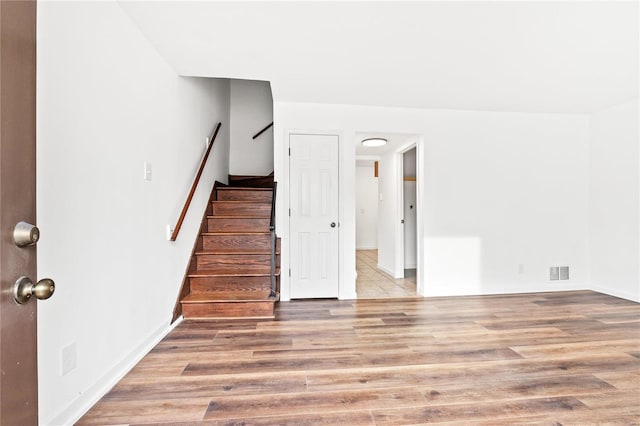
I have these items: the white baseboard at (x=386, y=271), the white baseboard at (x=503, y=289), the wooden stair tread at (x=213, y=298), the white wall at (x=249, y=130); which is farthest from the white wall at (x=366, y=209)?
the wooden stair tread at (x=213, y=298)

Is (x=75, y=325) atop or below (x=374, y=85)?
below

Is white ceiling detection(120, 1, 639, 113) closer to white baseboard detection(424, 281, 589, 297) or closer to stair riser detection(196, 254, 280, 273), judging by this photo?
stair riser detection(196, 254, 280, 273)

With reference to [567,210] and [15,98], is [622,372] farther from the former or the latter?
[15,98]

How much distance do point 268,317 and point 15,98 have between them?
8.64ft

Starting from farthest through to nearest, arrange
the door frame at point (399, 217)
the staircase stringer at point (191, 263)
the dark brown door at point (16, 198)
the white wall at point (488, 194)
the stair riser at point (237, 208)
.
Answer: the door frame at point (399, 217) → the stair riser at point (237, 208) → the white wall at point (488, 194) → the staircase stringer at point (191, 263) → the dark brown door at point (16, 198)

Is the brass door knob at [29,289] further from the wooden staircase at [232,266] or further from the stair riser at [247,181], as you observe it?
the stair riser at [247,181]

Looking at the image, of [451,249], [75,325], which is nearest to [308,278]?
[451,249]

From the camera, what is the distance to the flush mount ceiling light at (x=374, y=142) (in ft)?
14.6

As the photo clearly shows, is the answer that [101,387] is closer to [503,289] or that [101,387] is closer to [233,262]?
[233,262]

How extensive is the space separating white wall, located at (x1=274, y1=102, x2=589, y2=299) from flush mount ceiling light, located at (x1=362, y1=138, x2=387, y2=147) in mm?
608

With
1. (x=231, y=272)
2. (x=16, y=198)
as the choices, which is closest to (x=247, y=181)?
(x=231, y=272)

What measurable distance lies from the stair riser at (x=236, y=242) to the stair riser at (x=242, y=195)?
86cm

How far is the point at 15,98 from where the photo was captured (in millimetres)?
818

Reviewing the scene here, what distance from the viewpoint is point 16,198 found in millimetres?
832
